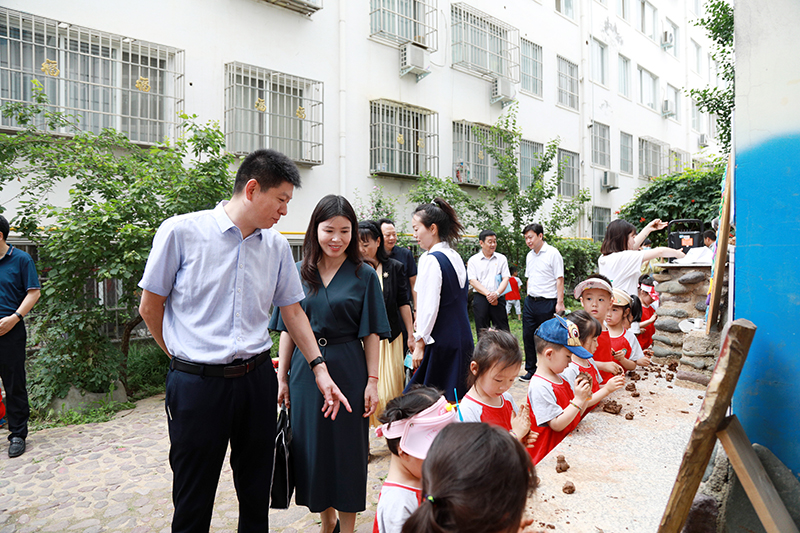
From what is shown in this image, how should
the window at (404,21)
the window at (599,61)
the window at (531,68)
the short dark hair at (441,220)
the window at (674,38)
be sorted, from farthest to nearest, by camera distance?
the window at (674,38), the window at (599,61), the window at (531,68), the window at (404,21), the short dark hair at (441,220)

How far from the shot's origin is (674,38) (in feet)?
69.9

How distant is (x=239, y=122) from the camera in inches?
334

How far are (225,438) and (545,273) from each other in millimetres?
5236

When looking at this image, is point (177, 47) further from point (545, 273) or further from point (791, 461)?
point (791, 461)

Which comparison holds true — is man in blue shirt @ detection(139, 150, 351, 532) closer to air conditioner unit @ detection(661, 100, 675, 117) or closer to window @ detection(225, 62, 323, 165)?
window @ detection(225, 62, 323, 165)

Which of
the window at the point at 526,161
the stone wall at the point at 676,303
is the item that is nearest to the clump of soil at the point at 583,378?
the stone wall at the point at 676,303

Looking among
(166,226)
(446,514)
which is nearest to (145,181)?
(166,226)

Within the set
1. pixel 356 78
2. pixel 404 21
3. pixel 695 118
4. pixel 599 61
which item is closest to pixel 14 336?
pixel 356 78

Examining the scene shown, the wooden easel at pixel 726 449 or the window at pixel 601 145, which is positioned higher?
the window at pixel 601 145

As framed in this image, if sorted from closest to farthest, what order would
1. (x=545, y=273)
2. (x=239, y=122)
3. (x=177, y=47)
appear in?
(x=545, y=273)
(x=177, y=47)
(x=239, y=122)

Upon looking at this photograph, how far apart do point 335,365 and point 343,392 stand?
0.51 feet

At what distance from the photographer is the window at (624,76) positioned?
59.4ft

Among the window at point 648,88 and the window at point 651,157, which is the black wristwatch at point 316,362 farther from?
the window at point 648,88

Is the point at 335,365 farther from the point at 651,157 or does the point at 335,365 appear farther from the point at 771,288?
the point at 651,157
